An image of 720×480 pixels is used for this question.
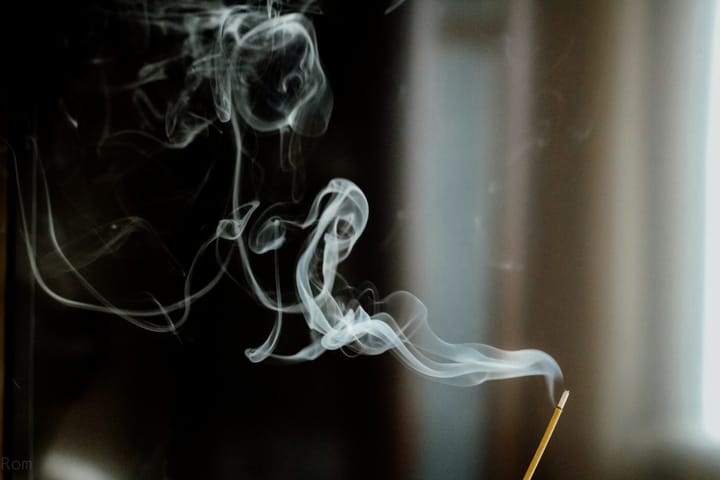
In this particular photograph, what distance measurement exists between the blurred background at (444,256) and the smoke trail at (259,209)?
26 mm

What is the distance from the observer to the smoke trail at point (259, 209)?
97 centimetres

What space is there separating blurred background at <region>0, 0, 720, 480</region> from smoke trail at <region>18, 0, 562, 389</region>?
0.09 feet

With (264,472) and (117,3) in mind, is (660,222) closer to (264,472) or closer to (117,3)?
(264,472)

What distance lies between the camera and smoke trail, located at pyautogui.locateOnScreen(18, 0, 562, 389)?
0.97 meters

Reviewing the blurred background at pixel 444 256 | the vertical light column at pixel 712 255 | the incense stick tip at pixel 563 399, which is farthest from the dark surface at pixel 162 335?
the vertical light column at pixel 712 255

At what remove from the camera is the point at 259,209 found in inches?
40.2

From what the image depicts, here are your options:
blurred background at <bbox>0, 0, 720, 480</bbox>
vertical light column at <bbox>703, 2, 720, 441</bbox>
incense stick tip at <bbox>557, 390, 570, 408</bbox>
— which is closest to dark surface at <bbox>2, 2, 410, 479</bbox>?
blurred background at <bbox>0, 0, 720, 480</bbox>

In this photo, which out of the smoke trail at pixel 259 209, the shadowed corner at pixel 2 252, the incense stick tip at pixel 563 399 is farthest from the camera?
the shadowed corner at pixel 2 252

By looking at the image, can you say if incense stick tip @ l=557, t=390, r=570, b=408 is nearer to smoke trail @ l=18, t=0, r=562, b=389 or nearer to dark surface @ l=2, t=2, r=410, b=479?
smoke trail @ l=18, t=0, r=562, b=389

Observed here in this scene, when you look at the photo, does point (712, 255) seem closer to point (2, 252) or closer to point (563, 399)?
point (563, 399)

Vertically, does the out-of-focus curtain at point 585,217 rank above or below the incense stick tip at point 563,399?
above

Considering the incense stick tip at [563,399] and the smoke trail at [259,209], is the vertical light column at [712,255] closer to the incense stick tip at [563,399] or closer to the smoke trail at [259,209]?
the incense stick tip at [563,399]

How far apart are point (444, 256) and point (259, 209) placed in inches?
13.0

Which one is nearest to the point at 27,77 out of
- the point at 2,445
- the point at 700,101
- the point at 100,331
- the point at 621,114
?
the point at 100,331
